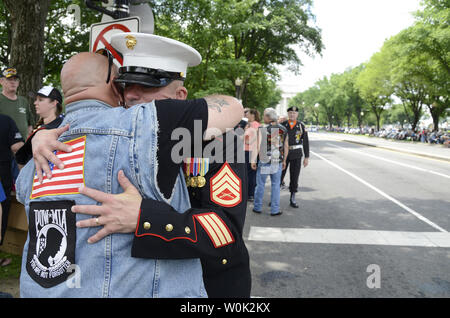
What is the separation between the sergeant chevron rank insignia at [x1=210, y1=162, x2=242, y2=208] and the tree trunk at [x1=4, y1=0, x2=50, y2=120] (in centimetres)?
515

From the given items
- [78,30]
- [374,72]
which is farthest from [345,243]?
[374,72]

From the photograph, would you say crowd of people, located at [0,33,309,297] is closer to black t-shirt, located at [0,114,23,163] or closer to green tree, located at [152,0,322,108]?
black t-shirt, located at [0,114,23,163]

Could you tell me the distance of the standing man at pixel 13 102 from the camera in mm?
4770

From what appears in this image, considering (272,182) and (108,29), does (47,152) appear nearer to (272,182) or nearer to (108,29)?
(108,29)

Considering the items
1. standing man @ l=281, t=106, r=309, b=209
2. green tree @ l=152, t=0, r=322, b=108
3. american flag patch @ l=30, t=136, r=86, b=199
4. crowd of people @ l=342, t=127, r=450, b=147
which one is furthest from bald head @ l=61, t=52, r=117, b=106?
crowd of people @ l=342, t=127, r=450, b=147

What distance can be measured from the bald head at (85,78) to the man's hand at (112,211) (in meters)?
0.38

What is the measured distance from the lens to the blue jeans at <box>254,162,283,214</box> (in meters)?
6.41

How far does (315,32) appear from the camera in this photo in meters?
24.2

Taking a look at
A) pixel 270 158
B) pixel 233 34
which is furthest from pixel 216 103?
pixel 233 34

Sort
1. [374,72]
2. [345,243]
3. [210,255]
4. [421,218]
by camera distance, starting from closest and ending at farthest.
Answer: [210,255] < [345,243] < [421,218] < [374,72]

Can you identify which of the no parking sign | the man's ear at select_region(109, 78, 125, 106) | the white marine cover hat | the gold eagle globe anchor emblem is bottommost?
the man's ear at select_region(109, 78, 125, 106)
